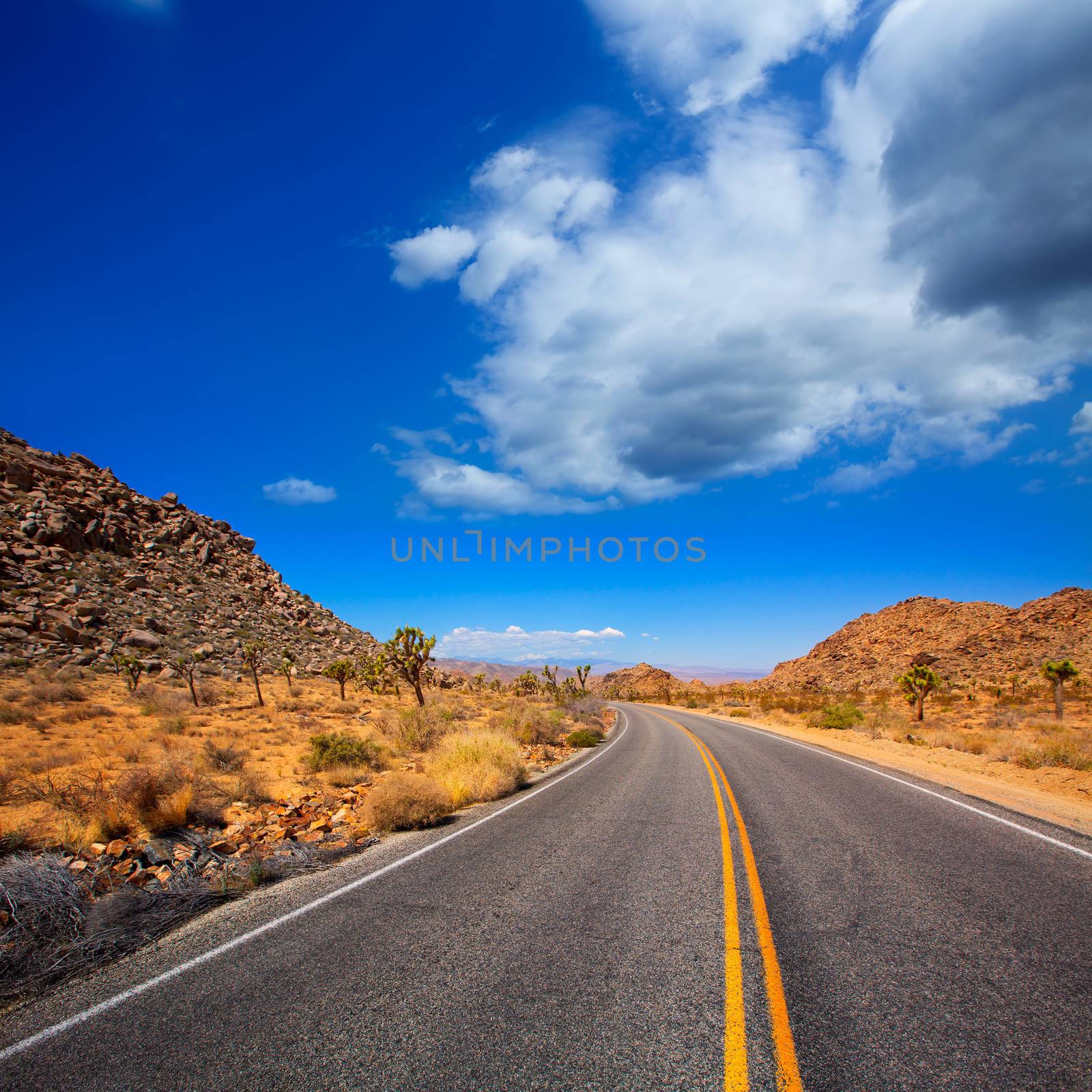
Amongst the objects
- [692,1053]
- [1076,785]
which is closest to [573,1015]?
[692,1053]

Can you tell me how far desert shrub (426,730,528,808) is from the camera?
10.8m

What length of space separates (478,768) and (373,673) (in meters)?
28.9

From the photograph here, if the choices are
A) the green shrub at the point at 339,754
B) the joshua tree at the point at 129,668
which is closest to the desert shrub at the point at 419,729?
the green shrub at the point at 339,754

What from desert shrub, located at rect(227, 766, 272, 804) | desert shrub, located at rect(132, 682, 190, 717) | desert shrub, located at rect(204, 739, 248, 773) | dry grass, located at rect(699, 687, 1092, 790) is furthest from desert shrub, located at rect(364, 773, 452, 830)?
desert shrub, located at rect(132, 682, 190, 717)

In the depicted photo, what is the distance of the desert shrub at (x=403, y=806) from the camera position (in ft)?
29.2

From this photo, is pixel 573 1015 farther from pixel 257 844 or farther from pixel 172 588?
pixel 172 588

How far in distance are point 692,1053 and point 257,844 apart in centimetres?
736

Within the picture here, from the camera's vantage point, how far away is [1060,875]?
600 cm

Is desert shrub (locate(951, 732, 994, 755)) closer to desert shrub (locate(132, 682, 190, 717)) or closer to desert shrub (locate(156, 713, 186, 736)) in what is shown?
desert shrub (locate(156, 713, 186, 736))

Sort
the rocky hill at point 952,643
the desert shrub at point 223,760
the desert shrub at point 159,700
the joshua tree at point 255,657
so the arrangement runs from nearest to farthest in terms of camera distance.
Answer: the desert shrub at point 223,760 < the desert shrub at point 159,700 < the joshua tree at point 255,657 < the rocky hill at point 952,643

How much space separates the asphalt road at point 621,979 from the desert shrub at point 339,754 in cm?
686

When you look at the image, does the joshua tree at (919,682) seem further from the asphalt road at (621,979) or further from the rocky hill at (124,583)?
the rocky hill at (124,583)

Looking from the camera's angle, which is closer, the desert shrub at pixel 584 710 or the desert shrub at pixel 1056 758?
the desert shrub at pixel 1056 758

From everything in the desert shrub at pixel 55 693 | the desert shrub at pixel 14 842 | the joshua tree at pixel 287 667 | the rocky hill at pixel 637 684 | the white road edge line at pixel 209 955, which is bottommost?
the rocky hill at pixel 637 684
